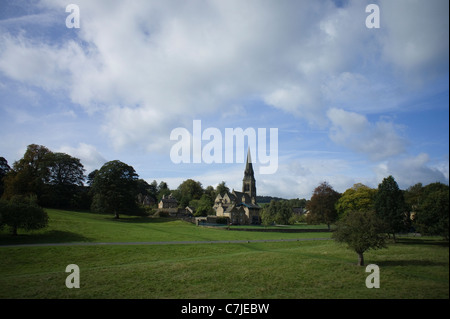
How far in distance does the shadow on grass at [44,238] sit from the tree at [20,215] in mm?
1116

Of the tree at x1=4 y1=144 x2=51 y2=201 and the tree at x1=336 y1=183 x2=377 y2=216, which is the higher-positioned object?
the tree at x1=4 y1=144 x2=51 y2=201

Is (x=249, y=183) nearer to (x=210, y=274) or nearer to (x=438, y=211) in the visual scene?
(x=210, y=274)

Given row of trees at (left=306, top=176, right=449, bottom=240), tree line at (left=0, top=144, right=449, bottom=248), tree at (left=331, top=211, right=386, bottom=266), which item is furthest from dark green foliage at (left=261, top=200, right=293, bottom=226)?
tree at (left=331, top=211, right=386, bottom=266)

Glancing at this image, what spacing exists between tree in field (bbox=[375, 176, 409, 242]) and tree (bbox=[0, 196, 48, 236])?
1594 inches

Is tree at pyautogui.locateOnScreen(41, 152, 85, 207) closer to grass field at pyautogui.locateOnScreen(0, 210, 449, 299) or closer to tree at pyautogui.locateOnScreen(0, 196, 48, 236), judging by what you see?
tree at pyautogui.locateOnScreen(0, 196, 48, 236)

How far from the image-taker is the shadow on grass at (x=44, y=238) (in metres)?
28.0

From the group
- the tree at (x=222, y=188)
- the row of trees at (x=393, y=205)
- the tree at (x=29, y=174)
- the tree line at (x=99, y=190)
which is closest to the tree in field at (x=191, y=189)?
the tree at (x=222, y=188)

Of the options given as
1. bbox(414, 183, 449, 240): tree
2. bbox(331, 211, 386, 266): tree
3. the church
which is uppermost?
bbox(414, 183, 449, 240): tree

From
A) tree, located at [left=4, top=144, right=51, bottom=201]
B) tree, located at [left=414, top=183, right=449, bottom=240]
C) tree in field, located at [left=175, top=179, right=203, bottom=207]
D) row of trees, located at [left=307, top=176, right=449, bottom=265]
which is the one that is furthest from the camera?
tree in field, located at [left=175, top=179, right=203, bottom=207]

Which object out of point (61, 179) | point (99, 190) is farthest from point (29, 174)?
point (99, 190)

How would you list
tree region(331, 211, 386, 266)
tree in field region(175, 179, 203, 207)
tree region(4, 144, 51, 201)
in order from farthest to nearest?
tree in field region(175, 179, 203, 207)
tree region(4, 144, 51, 201)
tree region(331, 211, 386, 266)

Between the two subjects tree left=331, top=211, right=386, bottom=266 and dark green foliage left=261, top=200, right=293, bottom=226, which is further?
dark green foliage left=261, top=200, right=293, bottom=226

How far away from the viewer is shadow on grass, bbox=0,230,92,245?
28038mm
